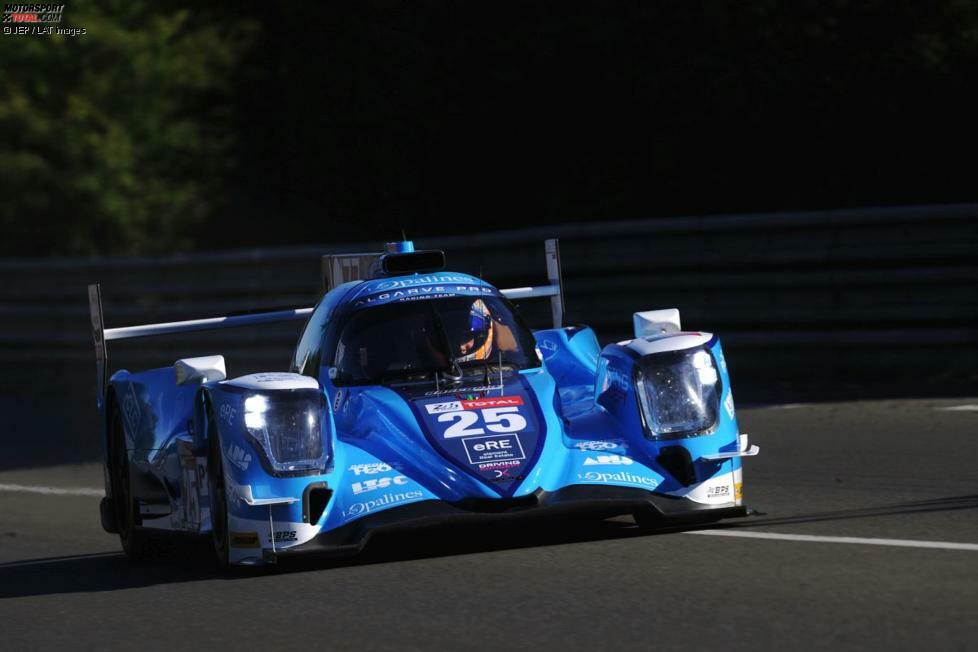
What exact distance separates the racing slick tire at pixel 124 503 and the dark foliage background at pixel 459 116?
10.3m

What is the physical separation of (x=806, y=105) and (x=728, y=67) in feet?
3.25

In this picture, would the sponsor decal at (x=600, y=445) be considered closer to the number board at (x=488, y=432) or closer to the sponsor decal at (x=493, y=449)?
the number board at (x=488, y=432)

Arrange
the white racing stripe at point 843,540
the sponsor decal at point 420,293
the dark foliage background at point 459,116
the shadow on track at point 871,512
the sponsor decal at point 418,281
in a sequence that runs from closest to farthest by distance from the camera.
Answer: the white racing stripe at point 843,540 < the shadow on track at point 871,512 < the sponsor decal at point 420,293 < the sponsor decal at point 418,281 < the dark foliage background at point 459,116

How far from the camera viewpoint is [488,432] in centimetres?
759

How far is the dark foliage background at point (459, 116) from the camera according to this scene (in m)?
17.9

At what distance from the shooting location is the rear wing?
31.0 feet

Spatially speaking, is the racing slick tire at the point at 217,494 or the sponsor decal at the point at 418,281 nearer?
the racing slick tire at the point at 217,494

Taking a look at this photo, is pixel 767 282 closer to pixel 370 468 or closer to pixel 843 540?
pixel 843 540

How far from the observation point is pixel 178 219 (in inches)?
854

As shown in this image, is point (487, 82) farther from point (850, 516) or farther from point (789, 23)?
point (850, 516)

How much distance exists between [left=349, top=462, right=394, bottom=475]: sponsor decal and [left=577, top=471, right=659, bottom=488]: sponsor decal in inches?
32.5

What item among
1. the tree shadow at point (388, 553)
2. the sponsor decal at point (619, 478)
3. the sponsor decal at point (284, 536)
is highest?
the sponsor decal at point (619, 478)

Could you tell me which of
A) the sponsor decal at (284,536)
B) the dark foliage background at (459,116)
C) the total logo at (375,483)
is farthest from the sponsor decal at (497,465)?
the dark foliage background at (459,116)

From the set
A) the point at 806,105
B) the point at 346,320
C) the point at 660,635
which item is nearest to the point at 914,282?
the point at 806,105
